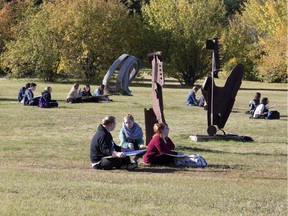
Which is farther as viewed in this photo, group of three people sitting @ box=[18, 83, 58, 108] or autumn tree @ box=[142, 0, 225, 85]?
autumn tree @ box=[142, 0, 225, 85]

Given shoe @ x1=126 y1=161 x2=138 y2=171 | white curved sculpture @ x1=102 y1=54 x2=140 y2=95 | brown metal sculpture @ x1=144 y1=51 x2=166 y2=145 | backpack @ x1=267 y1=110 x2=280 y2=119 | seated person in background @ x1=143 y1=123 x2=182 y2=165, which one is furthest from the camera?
white curved sculpture @ x1=102 y1=54 x2=140 y2=95

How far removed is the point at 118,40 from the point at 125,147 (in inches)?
1515

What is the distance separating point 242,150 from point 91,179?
6.41 m

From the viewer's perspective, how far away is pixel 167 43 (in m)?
53.1

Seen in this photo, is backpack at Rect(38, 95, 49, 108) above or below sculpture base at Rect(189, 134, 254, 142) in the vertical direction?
above

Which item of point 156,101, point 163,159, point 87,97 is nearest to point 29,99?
point 87,97

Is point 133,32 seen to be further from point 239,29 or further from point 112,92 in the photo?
point 112,92

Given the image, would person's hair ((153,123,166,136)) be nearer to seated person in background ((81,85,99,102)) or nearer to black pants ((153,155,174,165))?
black pants ((153,155,174,165))

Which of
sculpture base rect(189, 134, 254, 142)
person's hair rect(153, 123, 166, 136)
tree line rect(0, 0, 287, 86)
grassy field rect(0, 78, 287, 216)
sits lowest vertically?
sculpture base rect(189, 134, 254, 142)

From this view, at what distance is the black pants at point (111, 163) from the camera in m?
11.7

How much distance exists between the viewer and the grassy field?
7691mm

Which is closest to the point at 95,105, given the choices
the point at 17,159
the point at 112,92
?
the point at 112,92

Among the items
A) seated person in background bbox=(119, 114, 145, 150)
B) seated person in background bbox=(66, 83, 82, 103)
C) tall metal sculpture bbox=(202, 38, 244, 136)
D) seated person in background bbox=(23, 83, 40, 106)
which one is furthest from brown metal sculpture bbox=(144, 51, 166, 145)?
seated person in background bbox=(66, 83, 82, 103)

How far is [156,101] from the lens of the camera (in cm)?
1484
